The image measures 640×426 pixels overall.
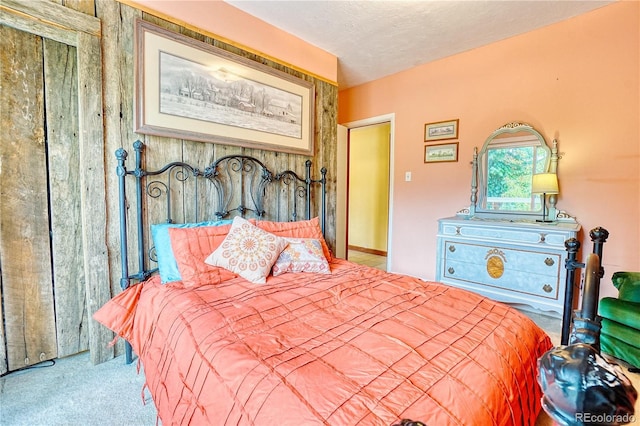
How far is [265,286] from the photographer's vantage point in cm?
164

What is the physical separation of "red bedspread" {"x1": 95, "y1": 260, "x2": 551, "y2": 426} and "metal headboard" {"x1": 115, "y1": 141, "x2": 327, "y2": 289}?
0.52 m

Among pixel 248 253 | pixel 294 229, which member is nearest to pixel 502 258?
pixel 294 229

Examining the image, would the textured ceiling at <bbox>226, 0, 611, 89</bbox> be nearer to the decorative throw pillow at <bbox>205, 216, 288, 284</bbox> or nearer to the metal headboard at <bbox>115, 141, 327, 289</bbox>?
the metal headboard at <bbox>115, 141, 327, 289</bbox>

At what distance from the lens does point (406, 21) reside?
8.09 ft

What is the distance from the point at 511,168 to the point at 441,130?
846 millimetres

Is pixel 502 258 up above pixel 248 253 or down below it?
below

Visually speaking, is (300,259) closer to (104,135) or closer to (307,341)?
(307,341)

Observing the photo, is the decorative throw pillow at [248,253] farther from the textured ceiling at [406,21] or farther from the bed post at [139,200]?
the textured ceiling at [406,21]

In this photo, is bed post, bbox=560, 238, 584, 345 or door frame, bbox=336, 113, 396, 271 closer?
bed post, bbox=560, 238, 584, 345

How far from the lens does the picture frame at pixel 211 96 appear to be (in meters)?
1.87

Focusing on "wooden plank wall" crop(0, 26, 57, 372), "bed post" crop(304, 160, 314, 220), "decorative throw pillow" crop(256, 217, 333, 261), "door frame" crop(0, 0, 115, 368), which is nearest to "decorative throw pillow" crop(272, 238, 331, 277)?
"decorative throw pillow" crop(256, 217, 333, 261)

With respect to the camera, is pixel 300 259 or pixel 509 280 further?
pixel 509 280

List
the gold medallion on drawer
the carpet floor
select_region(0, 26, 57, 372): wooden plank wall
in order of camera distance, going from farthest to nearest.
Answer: the gold medallion on drawer
select_region(0, 26, 57, 372): wooden plank wall
the carpet floor

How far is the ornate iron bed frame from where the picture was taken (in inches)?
71.9
